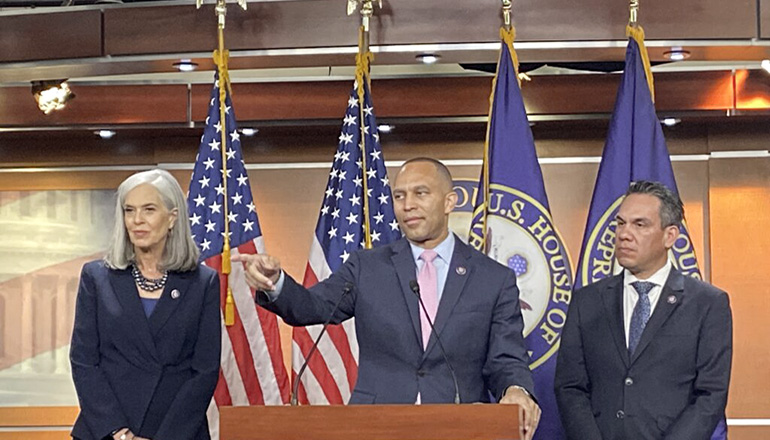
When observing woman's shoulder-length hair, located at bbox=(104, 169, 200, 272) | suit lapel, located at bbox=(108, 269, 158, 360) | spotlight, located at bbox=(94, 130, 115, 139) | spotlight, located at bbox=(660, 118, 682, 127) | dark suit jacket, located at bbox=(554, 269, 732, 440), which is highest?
spotlight, located at bbox=(94, 130, 115, 139)

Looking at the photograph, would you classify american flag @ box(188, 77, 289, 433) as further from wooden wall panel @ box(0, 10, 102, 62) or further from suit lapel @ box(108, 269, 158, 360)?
suit lapel @ box(108, 269, 158, 360)

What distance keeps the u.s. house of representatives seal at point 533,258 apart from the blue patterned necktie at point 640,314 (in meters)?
0.70

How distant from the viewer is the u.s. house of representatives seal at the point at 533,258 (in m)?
5.32

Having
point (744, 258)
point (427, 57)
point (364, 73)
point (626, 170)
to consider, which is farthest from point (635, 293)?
point (744, 258)

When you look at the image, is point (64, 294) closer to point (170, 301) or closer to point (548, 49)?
point (170, 301)

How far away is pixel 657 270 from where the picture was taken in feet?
15.3

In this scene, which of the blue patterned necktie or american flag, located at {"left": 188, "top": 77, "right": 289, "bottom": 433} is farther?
american flag, located at {"left": 188, "top": 77, "right": 289, "bottom": 433}

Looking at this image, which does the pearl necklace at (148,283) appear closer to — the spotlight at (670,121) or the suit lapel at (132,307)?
the suit lapel at (132,307)

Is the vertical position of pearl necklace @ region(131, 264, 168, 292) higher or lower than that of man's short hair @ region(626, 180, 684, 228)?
lower

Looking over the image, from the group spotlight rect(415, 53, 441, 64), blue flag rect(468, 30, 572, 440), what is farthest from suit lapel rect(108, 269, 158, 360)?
spotlight rect(415, 53, 441, 64)

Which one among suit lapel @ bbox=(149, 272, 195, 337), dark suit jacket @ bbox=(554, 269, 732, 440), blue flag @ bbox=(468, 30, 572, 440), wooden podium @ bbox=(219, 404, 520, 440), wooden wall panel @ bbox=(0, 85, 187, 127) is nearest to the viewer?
wooden podium @ bbox=(219, 404, 520, 440)

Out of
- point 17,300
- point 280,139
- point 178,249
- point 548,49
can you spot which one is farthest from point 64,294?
point 548,49

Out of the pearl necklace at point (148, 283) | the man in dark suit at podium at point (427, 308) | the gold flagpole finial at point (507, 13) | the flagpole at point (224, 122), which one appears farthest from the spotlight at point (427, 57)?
the pearl necklace at point (148, 283)

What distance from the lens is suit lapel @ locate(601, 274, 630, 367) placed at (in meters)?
4.61
